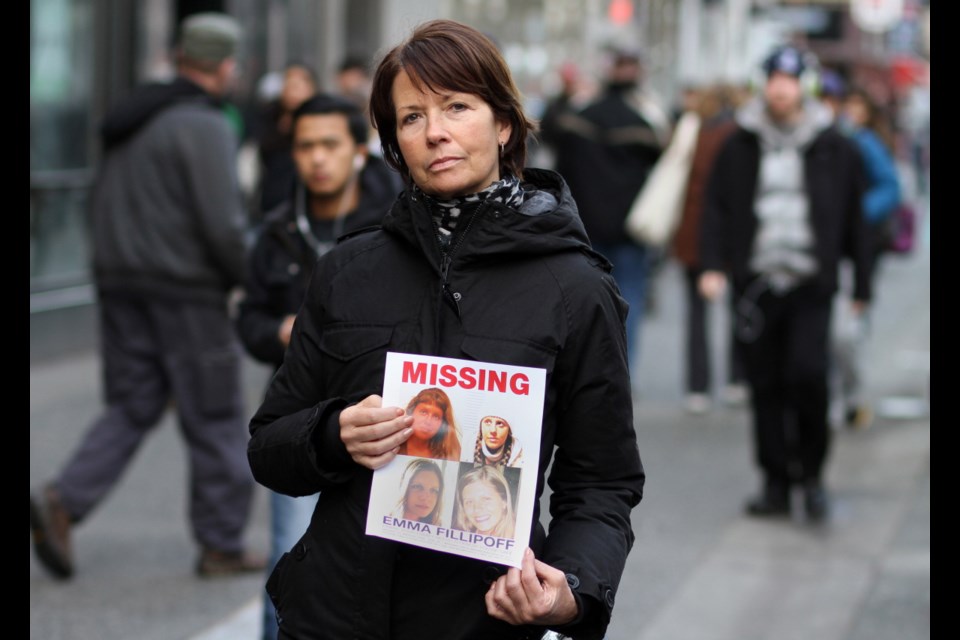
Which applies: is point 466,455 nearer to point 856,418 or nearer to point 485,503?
point 485,503

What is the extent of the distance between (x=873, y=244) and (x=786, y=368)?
247 cm

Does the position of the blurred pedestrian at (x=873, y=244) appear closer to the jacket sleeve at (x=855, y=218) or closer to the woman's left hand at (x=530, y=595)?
the jacket sleeve at (x=855, y=218)

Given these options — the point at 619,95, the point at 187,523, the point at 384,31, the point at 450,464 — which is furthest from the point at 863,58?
the point at 450,464

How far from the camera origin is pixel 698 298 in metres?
10.2

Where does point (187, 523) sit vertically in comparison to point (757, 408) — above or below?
below

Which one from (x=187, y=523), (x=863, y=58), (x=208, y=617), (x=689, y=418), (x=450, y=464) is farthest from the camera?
(x=863, y=58)

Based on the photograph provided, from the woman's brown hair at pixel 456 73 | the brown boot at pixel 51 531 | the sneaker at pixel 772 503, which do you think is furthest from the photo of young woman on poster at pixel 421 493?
the sneaker at pixel 772 503

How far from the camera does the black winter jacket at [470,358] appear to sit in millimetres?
2648

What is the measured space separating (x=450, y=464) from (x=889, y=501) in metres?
5.69

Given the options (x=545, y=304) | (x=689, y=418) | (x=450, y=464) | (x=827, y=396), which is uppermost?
(x=545, y=304)

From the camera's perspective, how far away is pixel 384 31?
20234mm

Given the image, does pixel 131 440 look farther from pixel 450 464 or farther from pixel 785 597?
pixel 450 464
